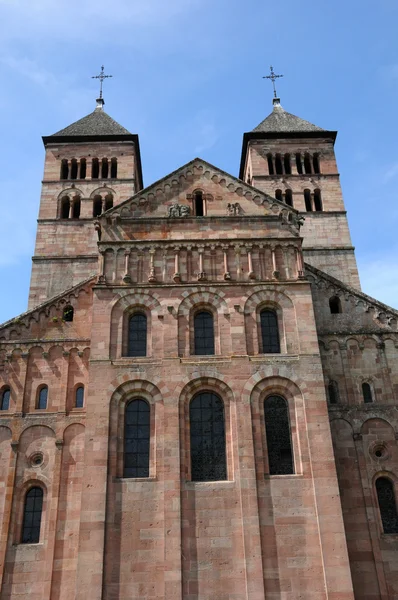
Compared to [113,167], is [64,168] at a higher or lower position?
lower

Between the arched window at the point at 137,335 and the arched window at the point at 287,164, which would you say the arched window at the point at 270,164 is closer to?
the arched window at the point at 287,164

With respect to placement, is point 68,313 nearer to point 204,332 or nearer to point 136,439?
point 204,332

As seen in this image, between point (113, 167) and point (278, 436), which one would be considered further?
point (113, 167)

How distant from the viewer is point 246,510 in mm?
19641

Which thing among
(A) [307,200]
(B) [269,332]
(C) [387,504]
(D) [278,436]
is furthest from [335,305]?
(A) [307,200]

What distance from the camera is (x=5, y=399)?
2375cm

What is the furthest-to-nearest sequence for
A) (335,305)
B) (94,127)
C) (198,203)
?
(94,127)
(335,305)
(198,203)

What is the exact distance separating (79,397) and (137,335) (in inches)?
144

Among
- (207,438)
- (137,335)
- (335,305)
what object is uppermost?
(335,305)

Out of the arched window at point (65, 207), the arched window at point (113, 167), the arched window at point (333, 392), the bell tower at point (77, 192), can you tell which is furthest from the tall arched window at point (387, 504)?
the arched window at point (113, 167)

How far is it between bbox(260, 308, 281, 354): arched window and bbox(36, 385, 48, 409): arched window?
9.00 meters

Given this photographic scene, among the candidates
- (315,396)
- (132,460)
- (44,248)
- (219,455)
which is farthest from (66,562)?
(44,248)

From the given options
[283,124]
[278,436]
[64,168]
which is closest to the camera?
[278,436]

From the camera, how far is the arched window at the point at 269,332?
22828 mm
